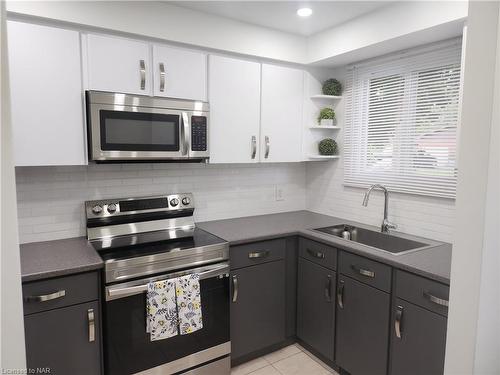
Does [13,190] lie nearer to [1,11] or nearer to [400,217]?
[1,11]

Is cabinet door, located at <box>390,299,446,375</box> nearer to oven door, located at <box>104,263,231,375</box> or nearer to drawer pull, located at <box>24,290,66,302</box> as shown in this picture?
oven door, located at <box>104,263,231,375</box>

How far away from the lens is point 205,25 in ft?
7.77

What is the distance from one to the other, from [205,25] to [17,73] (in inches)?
Answer: 45.9

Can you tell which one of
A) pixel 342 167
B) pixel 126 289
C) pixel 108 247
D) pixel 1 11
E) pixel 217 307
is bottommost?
pixel 217 307

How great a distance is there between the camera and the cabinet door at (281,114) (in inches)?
107

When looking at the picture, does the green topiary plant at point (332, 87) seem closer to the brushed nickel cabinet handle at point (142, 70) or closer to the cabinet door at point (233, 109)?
the cabinet door at point (233, 109)

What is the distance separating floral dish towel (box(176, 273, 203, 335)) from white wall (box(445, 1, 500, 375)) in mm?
1463

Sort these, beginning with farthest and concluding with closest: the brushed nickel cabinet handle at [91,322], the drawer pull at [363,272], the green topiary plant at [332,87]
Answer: the green topiary plant at [332,87], the drawer pull at [363,272], the brushed nickel cabinet handle at [91,322]

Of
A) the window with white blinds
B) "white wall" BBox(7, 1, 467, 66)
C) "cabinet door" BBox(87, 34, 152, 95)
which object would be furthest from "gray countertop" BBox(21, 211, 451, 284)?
"white wall" BBox(7, 1, 467, 66)

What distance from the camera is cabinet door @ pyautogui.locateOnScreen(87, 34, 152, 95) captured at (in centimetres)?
201

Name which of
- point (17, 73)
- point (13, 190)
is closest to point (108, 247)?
point (17, 73)

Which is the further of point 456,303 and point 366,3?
point 366,3

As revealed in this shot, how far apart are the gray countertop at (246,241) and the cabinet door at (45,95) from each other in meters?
0.51

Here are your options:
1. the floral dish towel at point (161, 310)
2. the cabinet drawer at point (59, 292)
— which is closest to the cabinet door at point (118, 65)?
the cabinet drawer at point (59, 292)
